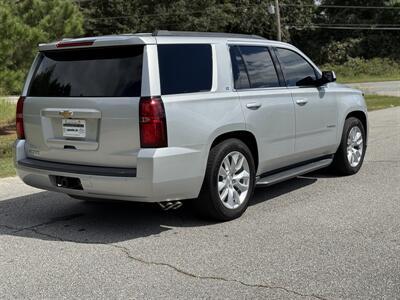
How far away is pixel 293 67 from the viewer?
7211 millimetres

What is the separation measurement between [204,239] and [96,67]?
1912mm

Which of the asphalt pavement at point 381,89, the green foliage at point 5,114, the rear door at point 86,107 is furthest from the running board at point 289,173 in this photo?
the asphalt pavement at point 381,89

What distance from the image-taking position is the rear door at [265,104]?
6.24m

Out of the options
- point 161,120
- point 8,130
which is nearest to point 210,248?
point 161,120

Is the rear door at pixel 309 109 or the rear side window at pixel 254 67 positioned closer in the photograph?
the rear side window at pixel 254 67

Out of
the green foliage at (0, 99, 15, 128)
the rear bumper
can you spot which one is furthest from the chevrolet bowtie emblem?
the green foliage at (0, 99, 15, 128)

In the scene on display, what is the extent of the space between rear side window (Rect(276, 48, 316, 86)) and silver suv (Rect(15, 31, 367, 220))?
90mm

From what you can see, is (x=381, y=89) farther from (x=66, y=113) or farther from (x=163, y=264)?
(x=163, y=264)

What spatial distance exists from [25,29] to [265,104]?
9157 millimetres

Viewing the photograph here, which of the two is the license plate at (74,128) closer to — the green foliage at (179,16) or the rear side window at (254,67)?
the rear side window at (254,67)

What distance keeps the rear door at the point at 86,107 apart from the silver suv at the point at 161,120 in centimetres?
1

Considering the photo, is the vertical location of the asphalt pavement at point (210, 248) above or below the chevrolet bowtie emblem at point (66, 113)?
below

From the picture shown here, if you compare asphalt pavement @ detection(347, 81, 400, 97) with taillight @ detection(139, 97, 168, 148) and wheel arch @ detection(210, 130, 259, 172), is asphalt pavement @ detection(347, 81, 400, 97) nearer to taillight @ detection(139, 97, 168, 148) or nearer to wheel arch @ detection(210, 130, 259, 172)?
wheel arch @ detection(210, 130, 259, 172)

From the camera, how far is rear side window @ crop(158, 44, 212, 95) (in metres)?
5.46
